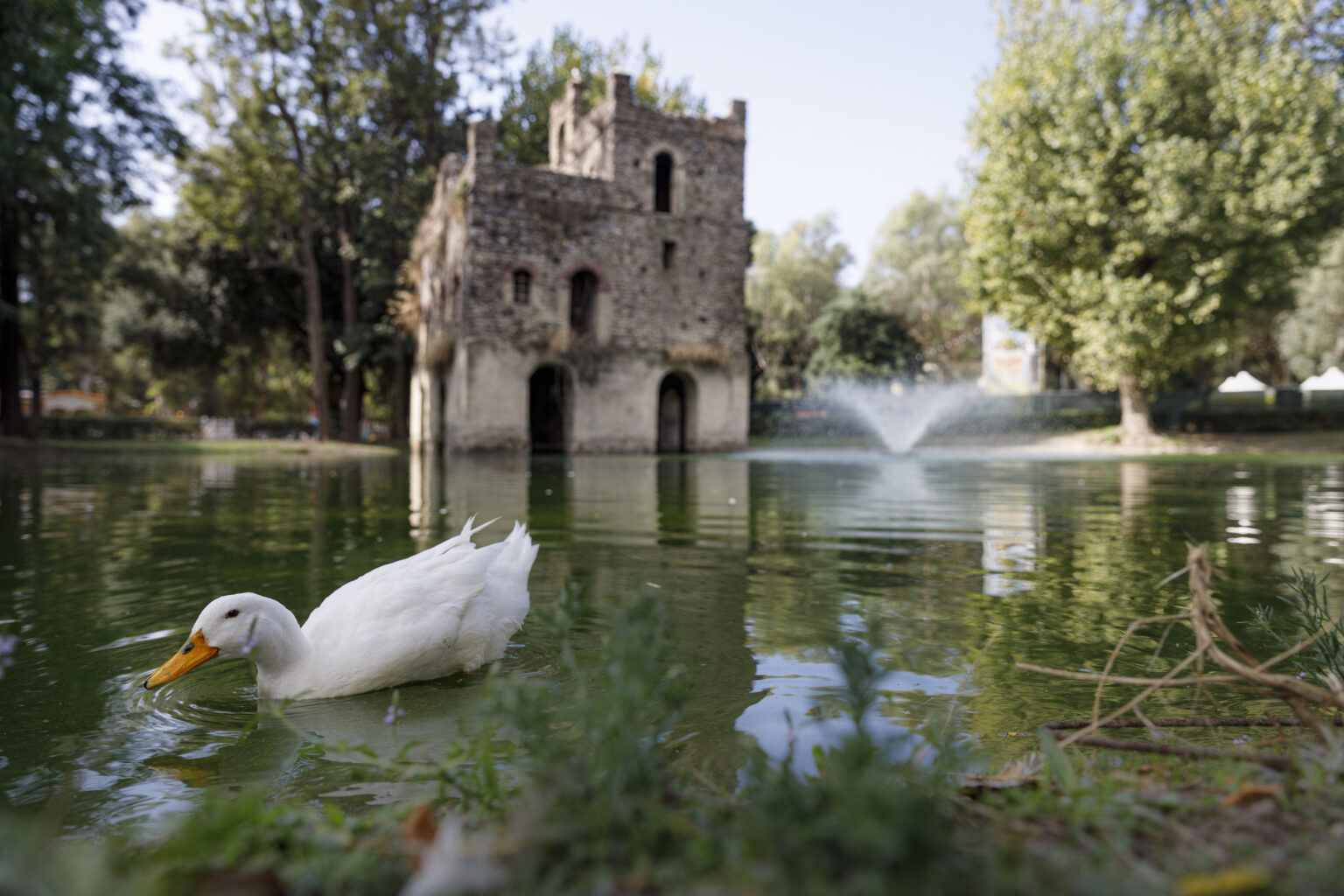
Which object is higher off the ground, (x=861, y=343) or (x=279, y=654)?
(x=861, y=343)

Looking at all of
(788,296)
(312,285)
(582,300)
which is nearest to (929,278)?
(788,296)

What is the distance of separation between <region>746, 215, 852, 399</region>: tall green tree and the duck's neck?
52785 mm

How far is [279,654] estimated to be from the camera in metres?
3.27

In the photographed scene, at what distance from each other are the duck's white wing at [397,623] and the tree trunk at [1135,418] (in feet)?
97.0

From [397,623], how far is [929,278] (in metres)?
59.4

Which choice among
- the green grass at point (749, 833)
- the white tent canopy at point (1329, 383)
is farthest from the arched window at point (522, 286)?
the white tent canopy at point (1329, 383)

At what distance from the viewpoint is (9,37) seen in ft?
56.3

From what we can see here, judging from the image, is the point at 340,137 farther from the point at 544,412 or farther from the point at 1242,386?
the point at 1242,386

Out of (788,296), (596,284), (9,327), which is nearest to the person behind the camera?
(9,327)

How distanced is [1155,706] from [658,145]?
1058 inches

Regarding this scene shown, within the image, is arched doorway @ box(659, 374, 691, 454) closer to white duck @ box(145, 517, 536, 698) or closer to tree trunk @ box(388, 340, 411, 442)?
tree trunk @ box(388, 340, 411, 442)

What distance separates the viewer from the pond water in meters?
2.80

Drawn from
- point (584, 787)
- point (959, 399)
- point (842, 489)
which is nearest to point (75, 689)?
point (584, 787)

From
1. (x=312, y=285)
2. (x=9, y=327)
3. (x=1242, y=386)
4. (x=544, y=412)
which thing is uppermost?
(x=312, y=285)
